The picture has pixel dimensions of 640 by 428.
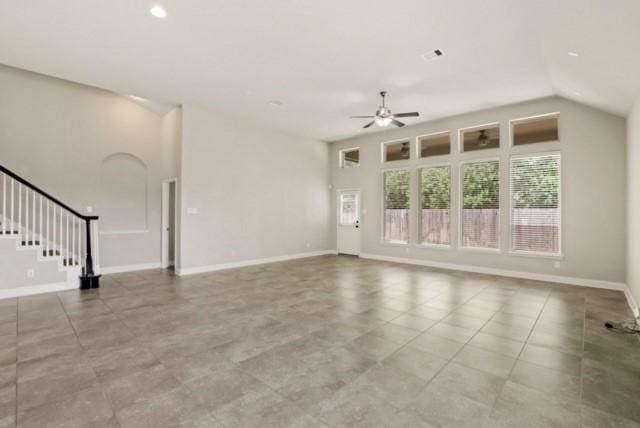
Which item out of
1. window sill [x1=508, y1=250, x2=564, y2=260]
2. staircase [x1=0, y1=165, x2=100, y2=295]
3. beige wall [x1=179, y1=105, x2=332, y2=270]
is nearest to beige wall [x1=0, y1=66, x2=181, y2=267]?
staircase [x1=0, y1=165, x2=100, y2=295]

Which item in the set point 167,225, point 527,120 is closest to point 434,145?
point 527,120

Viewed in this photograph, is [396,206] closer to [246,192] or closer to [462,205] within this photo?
[462,205]

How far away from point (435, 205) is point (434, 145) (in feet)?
5.11

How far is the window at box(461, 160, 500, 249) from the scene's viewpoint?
22.1ft

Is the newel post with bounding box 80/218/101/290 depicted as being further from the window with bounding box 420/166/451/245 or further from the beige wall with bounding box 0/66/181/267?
the window with bounding box 420/166/451/245

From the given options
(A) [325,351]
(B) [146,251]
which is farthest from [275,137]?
(A) [325,351]

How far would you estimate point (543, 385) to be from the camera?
2.40 m

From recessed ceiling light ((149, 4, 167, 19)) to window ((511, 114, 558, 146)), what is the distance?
6774 millimetres

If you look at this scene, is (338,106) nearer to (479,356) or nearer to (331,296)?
(331,296)

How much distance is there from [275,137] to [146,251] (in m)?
4.43

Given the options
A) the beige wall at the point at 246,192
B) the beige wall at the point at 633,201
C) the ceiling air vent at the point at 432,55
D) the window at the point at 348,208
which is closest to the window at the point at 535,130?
the beige wall at the point at 633,201

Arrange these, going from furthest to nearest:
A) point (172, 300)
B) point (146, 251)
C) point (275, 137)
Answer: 1. point (275, 137)
2. point (146, 251)
3. point (172, 300)

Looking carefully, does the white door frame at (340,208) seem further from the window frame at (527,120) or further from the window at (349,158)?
the window frame at (527,120)

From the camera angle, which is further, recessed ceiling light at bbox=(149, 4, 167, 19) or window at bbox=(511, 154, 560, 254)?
window at bbox=(511, 154, 560, 254)
